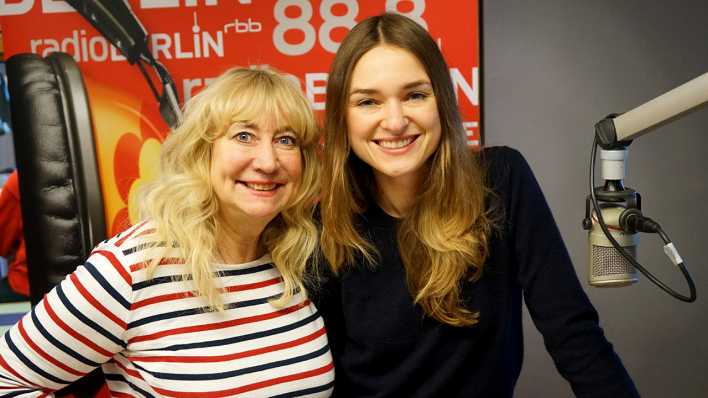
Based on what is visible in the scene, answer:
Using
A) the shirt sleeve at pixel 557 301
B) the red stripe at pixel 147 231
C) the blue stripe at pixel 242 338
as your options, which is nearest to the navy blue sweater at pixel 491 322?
the shirt sleeve at pixel 557 301

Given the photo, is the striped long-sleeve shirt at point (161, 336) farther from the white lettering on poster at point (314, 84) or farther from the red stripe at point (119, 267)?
the white lettering on poster at point (314, 84)

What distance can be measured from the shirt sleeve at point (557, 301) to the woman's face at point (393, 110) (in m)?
0.22

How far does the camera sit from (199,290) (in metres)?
1.37

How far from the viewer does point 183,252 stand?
1368 millimetres

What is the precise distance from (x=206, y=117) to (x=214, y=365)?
0.55m

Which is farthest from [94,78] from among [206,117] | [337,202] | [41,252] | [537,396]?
[537,396]

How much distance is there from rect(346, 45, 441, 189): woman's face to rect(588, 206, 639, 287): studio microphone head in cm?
40

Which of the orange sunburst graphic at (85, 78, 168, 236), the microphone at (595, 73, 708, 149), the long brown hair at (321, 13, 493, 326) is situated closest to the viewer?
the microphone at (595, 73, 708, 149)

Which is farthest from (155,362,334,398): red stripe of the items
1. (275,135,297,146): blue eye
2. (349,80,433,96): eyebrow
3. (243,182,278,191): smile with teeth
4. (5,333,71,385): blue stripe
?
(349,80,433,96): eyebrow

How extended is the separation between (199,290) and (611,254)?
85 centimetres

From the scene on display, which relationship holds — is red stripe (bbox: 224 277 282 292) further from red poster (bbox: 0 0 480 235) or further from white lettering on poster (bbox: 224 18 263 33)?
white lettering on poster (bbox: 224 18 263 33)

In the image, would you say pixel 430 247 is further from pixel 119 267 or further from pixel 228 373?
pixel 119 267

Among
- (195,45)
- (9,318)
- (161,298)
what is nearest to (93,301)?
(161,298)

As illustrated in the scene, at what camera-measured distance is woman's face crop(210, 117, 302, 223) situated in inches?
53.2
